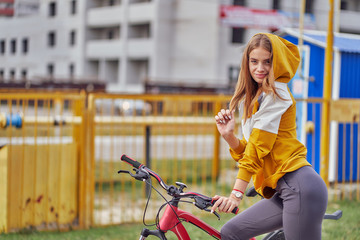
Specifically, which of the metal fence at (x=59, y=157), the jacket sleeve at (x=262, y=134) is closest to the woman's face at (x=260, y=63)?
the jacket sleeve at (x=262, y=134)

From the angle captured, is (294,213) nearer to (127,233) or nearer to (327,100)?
(127,233)

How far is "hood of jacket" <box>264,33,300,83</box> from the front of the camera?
2430mm

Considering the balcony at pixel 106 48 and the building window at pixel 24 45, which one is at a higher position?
the balcony at pixel 106 48

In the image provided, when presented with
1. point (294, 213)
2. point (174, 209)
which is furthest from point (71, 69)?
point (294, 213)

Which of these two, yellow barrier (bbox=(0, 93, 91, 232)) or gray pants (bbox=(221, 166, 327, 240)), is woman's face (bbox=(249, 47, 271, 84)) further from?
yellow barrier (bbox=(0, 93, 91, 232))

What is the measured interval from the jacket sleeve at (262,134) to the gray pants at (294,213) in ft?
0.60

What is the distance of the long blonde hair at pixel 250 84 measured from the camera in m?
2.44

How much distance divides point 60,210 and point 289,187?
3.67 m

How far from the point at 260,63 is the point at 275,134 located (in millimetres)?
342

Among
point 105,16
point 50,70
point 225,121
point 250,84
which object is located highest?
point 105,16

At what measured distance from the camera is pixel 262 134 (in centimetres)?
238

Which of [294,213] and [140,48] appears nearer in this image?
[294,213]

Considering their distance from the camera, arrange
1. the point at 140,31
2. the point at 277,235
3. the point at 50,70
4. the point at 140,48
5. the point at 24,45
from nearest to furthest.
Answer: the point at 277,235, the point at 24,45, the point at 140,48, the point at 50,70, the point at 140,31

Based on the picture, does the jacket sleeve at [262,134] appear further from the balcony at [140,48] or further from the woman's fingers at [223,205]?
the balcony at [140,48]
